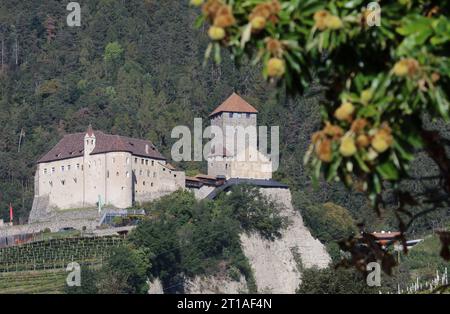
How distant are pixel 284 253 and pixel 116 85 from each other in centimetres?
5696

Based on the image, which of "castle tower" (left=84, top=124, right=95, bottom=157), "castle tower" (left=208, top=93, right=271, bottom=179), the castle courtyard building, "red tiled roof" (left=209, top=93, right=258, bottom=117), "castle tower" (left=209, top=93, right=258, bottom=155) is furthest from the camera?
"red tiled roof" (left=209, top=93, right=258, bottom=117)

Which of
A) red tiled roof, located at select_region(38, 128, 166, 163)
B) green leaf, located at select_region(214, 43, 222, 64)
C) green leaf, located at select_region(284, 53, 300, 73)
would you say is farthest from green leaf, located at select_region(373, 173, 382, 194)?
red tiled roof, located at select_region(38, 128, 166, 163)

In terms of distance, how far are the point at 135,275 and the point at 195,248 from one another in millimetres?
4106

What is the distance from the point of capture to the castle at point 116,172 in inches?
2694

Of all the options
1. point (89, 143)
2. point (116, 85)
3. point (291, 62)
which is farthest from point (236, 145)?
point (291, 62)

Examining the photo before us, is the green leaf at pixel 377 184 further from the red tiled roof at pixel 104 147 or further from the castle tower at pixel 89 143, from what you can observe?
the castle tower at pixel 89 143

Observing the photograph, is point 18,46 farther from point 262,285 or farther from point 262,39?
point 262,39

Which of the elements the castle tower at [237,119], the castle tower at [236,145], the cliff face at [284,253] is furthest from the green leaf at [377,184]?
the castle tower at [237,119]

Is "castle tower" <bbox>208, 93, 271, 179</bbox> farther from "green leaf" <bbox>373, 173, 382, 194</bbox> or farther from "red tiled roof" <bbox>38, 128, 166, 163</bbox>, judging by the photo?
"green leaf" <bbox>373, 173, 382, 194</bbox>

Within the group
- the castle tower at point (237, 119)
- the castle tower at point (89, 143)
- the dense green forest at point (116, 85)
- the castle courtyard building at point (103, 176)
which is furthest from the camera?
the dense green forest at point (116, 85)

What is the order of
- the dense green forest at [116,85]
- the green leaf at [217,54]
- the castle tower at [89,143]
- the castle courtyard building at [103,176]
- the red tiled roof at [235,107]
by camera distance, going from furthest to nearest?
1. the dense green forest at [116,85]
2. the red tiled roof at [235,107]
3. the castle tower at [89,143]
4. the castle courtyard building at [103,176]
5. the green leaf at [217,54]

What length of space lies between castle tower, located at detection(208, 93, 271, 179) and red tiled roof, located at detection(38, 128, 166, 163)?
3384mm

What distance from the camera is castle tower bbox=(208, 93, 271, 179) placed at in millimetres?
70188

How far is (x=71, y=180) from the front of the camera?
7000 centimetres
